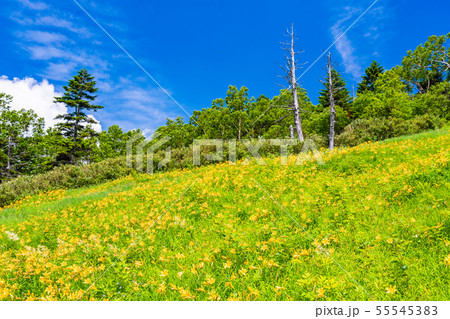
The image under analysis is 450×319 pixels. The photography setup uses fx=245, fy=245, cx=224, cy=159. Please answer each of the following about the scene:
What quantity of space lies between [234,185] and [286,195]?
1.73 m

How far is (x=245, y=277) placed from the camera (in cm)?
309

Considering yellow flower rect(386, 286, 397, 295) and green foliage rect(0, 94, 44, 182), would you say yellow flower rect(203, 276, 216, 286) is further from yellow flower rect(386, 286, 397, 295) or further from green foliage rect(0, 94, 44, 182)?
green foliage rect(0, 94, 44, 182)

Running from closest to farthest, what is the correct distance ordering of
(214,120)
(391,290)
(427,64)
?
1. (391,290)
2. (214,120)
3. (427,64)

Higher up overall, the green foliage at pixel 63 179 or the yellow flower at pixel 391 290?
the green foliage at pixel 63 179

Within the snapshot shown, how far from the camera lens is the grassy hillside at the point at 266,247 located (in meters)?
2.87

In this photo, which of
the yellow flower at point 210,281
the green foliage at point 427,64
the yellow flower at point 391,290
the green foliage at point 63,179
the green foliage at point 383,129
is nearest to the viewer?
the yellow flower at point 391,290

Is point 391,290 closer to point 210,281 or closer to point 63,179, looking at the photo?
point 210,281

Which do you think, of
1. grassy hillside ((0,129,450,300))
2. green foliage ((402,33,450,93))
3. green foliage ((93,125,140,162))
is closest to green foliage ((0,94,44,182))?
green foliage ((93,125,140,162))

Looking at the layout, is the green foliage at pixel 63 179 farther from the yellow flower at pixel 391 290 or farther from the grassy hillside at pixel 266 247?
the yellow flower at pixel 391 290

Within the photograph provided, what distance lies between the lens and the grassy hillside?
2865mm

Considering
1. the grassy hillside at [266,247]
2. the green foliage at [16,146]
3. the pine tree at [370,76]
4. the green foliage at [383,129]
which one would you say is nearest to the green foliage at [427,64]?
the pine tree at [370,76]

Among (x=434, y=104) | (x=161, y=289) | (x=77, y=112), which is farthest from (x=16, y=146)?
(x=434, y=104)

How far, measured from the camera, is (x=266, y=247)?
11.4ft
